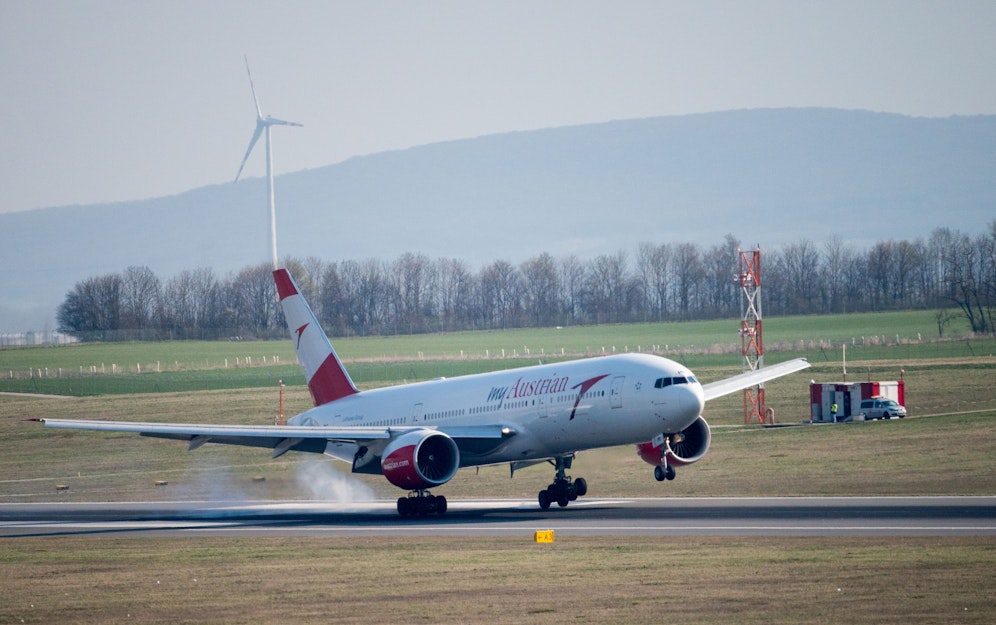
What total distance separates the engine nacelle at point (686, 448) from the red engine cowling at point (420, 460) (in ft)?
20.9

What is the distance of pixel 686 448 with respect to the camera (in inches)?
1742

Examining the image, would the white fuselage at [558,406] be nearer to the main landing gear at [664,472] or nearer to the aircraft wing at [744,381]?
the main landing gear at [664,472]

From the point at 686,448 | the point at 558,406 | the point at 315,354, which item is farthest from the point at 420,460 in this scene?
the point at 315,354

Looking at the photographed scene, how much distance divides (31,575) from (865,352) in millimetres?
90045

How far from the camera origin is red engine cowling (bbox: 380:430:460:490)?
4153 centimetres

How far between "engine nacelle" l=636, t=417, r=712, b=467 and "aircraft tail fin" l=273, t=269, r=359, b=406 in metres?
13.2

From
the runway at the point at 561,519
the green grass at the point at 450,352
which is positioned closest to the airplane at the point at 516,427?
the runway at the point at 561,519

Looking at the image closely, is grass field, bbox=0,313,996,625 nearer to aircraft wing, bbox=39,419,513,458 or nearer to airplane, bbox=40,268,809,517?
airplane, bbox=40,268,809,517

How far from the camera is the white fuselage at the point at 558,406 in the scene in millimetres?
40594

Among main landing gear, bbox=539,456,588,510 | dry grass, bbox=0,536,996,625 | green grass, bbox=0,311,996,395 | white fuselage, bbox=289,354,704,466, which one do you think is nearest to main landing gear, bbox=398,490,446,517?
white fuselage, bbox=289,354,704,466

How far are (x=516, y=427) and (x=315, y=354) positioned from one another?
1211 cm

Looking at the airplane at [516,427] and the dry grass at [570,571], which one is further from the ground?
the airplane at [516,427]

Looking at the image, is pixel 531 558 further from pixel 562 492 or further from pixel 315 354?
pixel 315 354

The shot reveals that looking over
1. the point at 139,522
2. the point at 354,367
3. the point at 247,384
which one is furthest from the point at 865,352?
the point at 139,522
